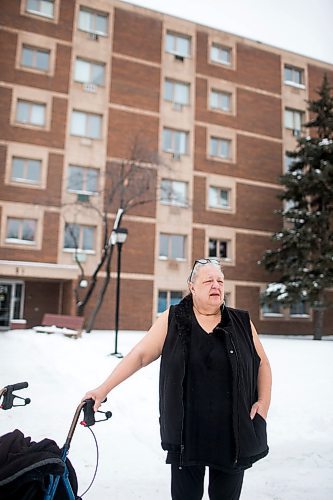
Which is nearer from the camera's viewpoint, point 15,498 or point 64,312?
point 15,498

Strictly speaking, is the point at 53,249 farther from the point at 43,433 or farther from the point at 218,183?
the point at 43,433

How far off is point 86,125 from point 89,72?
2.65 m

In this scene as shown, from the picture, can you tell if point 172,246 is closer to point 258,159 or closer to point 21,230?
point 258,159

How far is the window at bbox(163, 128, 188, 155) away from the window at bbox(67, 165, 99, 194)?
13.0 feet

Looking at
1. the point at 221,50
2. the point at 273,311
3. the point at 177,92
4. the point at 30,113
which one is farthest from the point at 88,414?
the point at 221,50

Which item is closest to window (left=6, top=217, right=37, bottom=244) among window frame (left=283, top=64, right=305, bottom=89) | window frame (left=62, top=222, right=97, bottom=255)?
window frame (left=62, top=222, right=97, bottom=255)

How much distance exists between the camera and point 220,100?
22.3 m

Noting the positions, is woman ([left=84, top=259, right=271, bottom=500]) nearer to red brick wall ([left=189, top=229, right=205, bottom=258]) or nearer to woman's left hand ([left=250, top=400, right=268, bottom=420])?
woman's left hand ([left=250, top=400, right=268, bottom=420])

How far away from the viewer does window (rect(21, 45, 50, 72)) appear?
19.1 metres

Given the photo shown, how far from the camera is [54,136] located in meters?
19.0

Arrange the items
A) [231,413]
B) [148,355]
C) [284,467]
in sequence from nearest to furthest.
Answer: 1. [231,413]
2. [148,355]
3. [284,467]

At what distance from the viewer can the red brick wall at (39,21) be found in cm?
1889

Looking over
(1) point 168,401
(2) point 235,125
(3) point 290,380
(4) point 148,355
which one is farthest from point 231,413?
(2) point 235,125

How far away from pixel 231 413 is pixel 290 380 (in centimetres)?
484
